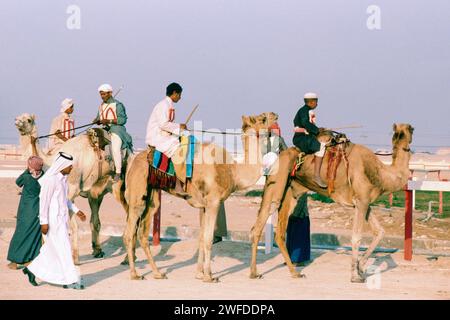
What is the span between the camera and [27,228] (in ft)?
45.4

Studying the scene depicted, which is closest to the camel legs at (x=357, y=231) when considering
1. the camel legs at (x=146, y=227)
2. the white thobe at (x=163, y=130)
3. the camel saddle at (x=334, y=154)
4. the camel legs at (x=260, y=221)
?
the camel saddle at (x=334, y=154)

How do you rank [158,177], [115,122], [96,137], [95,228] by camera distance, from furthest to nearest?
[95,228] → [115,122] → [96,137] → [158,177]

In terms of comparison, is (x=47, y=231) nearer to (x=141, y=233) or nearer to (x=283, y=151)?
(x=141, y=233)

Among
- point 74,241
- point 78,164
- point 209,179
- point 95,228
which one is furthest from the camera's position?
point 95,228

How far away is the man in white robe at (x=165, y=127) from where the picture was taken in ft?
44.3

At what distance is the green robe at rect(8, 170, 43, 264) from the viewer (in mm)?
13750

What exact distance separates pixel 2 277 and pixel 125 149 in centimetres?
362

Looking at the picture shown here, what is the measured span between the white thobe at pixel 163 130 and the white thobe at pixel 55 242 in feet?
6.07

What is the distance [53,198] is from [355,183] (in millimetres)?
4464

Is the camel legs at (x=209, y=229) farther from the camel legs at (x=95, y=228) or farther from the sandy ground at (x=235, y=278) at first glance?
the camel legs at (x=95, y=228)

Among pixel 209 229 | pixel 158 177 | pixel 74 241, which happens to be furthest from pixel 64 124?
pixel 209 229

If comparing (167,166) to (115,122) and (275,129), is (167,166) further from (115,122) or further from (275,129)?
(115,122)

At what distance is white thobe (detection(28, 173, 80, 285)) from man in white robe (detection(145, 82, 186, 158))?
6.09 ft
